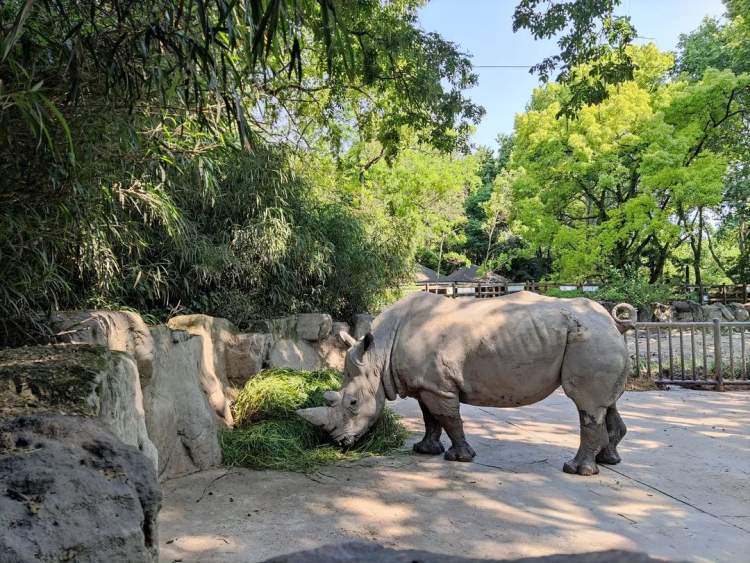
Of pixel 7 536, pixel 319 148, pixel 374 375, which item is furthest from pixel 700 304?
pixel 7 536

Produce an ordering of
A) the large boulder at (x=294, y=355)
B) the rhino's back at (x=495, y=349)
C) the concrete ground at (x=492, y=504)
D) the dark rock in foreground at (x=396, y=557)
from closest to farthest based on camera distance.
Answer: the dark rock in foreground at (x=396, y=557), the concrete ground at (x=492, y=504), the rhino's back at (x=495, y=349), the large boulder at (x=294, y=355)

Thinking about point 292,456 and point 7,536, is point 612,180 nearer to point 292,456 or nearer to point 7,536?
point 292,456

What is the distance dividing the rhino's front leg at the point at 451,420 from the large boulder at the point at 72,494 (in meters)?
3.31

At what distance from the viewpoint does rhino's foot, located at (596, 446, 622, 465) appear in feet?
16.1

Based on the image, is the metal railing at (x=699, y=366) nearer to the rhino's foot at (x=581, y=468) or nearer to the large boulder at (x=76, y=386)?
the rhino's foot at (x=581, y=468)

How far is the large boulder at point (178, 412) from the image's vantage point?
172 inches

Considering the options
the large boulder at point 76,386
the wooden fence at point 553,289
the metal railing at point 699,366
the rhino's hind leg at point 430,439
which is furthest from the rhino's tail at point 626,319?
the wooden fence at point 553,289

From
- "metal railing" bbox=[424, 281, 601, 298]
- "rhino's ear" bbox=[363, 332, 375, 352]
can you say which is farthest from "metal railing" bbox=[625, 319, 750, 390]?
"metal railing" bbox=[424, 281, 601, 298]

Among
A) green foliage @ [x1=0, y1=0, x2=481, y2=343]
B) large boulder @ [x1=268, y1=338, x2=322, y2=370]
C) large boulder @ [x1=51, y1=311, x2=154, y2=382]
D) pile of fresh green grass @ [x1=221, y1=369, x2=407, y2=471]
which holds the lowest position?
pile of fresh green grass @ [x1=221, y1=369, x2=407, y2=471]

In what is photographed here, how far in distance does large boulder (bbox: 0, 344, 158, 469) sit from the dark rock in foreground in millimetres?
1227

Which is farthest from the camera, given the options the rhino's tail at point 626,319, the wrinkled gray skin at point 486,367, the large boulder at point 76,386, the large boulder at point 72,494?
the rhino's tail at point 626,319

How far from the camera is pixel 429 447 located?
17.1ft

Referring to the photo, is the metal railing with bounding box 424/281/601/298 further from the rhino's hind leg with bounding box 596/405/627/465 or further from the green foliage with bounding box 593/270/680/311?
the rhino's hind leg with bounding box 596/405/627/465

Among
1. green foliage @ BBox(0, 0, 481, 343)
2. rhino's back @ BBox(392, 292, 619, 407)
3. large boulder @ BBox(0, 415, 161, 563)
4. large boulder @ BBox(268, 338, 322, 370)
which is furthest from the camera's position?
large boulder @ BBox(268, 338, 322, 370)
